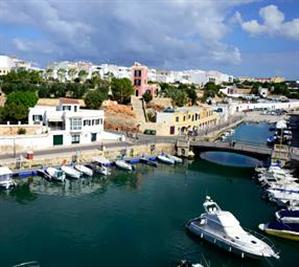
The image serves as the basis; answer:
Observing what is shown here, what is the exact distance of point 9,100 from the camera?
6888cm

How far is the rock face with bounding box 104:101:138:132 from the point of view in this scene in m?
78.1

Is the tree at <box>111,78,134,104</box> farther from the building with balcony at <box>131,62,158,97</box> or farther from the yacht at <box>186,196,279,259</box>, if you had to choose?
the yacht at <box>186,196,279,259</box>

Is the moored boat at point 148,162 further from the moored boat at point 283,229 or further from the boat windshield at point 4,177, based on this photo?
the moored boat at point 283,229

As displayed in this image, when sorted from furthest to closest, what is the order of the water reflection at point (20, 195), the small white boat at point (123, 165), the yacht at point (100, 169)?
the small white boat at point (123, 165) → the yacht at point (100, 169) → the water reflection at point (20, 195)

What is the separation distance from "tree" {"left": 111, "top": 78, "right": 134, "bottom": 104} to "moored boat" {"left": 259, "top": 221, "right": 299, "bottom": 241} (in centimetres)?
6026

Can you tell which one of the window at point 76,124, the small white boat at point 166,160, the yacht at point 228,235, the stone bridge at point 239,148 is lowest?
the yacht at point 228,235

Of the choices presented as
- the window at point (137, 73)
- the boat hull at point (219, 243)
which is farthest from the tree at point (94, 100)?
the boat hull at point (219, 243)

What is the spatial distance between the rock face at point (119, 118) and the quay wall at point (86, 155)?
1261 centimetres

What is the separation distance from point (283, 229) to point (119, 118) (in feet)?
160

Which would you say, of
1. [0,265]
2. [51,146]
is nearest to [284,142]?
[51,146]

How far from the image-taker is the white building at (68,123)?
60812mm

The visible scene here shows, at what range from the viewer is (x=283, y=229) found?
34.9 meters

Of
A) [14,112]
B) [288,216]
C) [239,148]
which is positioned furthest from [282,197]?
[14,112]

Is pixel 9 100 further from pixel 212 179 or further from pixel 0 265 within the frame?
pixel 0 265
